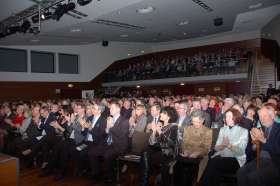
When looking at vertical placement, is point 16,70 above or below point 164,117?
above

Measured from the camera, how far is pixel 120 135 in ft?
13.8

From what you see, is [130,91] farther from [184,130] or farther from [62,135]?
[184,130]

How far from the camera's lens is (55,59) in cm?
1573

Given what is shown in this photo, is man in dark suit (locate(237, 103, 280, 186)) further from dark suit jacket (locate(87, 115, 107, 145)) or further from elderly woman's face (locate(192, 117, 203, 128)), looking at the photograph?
dark suit jacket (locate(87, 115, 107, 145))

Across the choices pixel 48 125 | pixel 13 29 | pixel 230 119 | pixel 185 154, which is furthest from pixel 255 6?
pixel 13 29

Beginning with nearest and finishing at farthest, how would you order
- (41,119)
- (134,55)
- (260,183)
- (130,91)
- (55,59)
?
(260,183) → (41,119) → (55,59) → (130,91) → (134,55)

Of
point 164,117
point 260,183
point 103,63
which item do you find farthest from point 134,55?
point 260,183

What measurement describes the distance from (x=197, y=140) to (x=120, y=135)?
1.28 metres

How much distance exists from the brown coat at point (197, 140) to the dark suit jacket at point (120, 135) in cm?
100

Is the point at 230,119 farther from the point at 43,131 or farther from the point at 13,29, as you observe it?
the point at 13,29

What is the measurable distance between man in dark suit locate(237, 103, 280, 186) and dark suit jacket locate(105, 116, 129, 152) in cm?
187

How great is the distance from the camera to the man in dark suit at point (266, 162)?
2900mm

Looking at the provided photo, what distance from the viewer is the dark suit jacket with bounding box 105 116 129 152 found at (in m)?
4.18

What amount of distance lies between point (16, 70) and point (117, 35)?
6579mm
